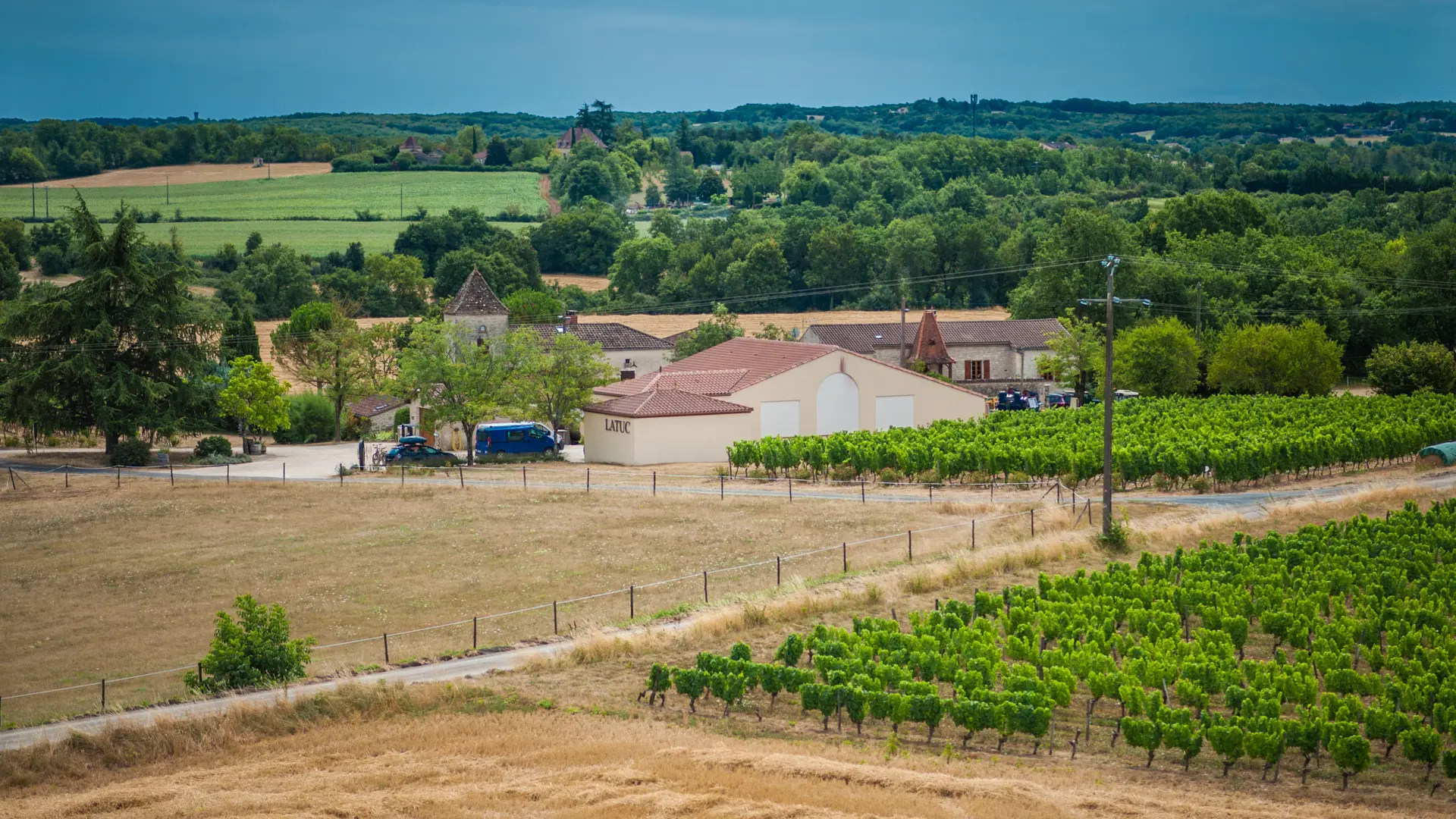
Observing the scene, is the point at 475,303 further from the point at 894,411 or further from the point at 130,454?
the point at 894,411

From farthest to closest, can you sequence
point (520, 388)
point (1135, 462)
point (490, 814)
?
point (520, 388)
point (1135, 462)
point (490, 814)

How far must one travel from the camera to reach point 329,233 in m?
142

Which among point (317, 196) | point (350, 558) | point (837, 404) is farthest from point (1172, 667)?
point (317, 196)

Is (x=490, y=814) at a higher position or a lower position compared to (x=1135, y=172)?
lower

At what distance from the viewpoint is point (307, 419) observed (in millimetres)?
69625

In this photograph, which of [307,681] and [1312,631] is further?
[1312,631]

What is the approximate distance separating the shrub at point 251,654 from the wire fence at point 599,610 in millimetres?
584

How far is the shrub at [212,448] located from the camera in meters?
57.9

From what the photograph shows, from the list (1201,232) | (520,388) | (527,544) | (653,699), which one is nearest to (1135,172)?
(1201,232)

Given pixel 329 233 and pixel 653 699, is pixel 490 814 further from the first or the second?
pixel 329 233

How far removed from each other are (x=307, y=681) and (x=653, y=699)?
6673 mm

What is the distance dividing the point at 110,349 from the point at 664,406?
2212 centimetres

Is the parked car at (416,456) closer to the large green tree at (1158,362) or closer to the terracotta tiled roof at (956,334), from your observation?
the terracotta tiled roof at (956,334)

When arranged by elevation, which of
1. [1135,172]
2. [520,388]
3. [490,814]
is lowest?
[490,814]
